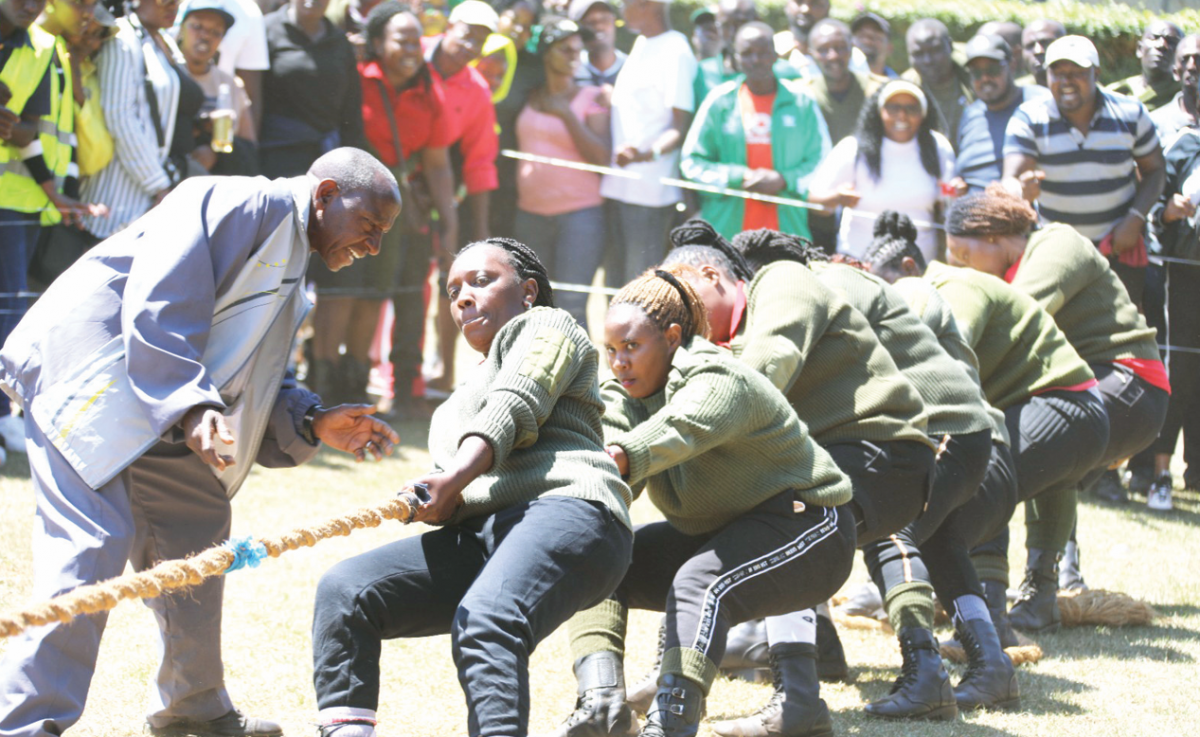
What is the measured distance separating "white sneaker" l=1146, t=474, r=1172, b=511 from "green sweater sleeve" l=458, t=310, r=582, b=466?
637 cm

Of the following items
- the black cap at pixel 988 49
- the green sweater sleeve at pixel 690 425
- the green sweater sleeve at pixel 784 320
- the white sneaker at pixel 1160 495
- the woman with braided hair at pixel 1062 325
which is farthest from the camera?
the black cap at pixel 988 49

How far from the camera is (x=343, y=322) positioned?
355 inches

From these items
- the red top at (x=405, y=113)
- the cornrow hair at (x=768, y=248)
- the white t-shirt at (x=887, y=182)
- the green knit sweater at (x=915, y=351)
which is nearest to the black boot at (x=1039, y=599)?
the green knit sweater at (x=915, y=351)

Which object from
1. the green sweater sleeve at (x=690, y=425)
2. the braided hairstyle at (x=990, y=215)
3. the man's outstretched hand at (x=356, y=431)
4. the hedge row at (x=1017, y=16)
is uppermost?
the hedge row at (x=1017, y=16)

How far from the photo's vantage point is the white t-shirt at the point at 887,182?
923 centimetres

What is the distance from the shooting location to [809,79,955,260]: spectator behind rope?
30.3ft

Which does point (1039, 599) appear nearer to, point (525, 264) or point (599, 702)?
point (599, 702)

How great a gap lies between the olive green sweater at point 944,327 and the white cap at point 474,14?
4349mm

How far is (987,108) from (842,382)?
5206mm

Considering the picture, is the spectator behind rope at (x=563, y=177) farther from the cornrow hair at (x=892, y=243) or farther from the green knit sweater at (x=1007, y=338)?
the green knit sweater at (x=1007, y=338)

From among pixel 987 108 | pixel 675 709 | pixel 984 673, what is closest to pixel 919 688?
pixel 984 673

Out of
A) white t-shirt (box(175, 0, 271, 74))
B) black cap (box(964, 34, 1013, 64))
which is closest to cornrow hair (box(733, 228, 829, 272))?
white t-shirt (box(175, 0, 271, 74))

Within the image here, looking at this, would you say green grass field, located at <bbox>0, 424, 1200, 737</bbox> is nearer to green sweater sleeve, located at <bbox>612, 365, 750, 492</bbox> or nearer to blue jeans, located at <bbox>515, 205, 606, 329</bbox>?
green sweater sleeve, located at <bbox>612, 365, 750, 492</bbox>

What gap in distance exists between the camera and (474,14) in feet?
29.6
